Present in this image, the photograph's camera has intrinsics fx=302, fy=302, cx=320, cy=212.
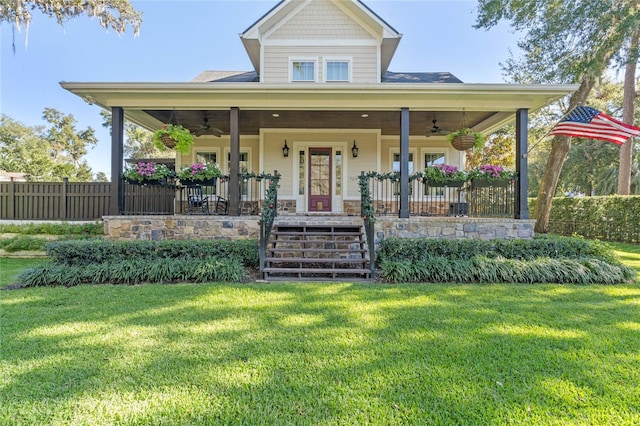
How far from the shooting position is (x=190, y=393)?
198cm

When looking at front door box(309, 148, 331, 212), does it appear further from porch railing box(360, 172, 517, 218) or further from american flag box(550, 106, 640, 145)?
american flag box(550, 106, 640, 145)

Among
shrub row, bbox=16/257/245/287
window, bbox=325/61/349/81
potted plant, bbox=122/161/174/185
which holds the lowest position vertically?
shrub row, bbox=16/257/245/287

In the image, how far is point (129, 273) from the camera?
4.88 meters

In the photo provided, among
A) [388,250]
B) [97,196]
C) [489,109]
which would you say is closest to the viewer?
[388,250]

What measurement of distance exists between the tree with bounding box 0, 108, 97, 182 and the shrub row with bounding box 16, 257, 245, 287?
958 inches

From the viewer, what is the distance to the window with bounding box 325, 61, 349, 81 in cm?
901

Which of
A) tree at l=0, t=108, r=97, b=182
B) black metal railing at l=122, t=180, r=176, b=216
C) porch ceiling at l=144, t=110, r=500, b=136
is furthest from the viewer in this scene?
tree at l=0, t=108, r=97, b=182

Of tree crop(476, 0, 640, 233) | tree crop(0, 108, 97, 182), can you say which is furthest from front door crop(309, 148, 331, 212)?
tree crop(0, 108, 97, 182)

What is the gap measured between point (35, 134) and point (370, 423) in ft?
133

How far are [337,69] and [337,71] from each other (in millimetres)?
64

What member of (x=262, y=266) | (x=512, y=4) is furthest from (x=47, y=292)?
(x=512, y=4)

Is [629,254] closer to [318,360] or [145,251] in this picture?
[318,360]

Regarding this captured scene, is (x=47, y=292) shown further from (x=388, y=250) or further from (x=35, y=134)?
(x=35, y=134)

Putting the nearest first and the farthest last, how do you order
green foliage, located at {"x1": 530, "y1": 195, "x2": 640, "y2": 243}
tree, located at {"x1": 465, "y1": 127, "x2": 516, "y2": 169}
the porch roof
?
the porch roof → green foliage, located at {"x1": 530, "y1": 195, "x2": 640, "y2": 243} → tree, located at {"x1": 465, "y1": 127, "x2": 516, "y2": 169}
